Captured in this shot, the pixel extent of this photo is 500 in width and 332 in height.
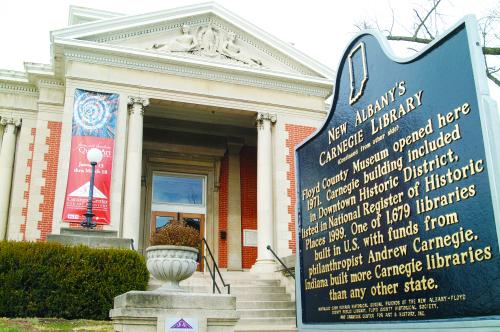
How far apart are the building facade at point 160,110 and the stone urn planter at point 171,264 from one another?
A: 9030 millimetres

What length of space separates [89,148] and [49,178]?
2.46 m

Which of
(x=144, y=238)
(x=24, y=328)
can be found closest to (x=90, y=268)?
(x=24, y=328)

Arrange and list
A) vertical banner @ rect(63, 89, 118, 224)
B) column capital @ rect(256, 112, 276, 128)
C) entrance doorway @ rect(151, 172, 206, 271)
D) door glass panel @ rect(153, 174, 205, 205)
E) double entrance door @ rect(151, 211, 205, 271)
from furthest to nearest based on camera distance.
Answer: door glass panel @ rect(153, 174, 205, 205), entrance doorway @ rect(151, 172, 206, 271), double entrance door @ rect(151, 211, 205, 271), column capital @ rect(256, 112, 276, 128), vertical banner @ rect(63, 89, 118, 224)

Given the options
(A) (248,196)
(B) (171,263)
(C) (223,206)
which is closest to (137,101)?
(C) (223,206)

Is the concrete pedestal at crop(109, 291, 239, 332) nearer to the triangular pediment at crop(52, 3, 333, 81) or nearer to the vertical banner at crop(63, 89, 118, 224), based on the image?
the vertical banner at crop(63, 89, 118, 224)

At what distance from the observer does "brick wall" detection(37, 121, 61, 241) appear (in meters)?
16.2

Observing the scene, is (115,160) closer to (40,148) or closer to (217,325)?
(40,148)

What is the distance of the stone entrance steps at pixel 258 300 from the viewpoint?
11219mm

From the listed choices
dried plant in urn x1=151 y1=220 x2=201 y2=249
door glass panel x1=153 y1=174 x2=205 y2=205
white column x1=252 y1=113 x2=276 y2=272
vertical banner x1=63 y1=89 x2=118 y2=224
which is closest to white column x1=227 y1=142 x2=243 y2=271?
door glass panel x1=153 y1=174 x2=205 y2=205

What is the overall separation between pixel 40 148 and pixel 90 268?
25.9ft

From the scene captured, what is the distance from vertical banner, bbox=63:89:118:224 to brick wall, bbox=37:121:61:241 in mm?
1945

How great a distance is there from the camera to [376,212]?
3.92 metres

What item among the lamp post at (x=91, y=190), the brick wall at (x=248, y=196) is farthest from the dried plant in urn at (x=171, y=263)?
the brick wall at (x=248, y=196)

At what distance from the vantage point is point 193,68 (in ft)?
57.6
